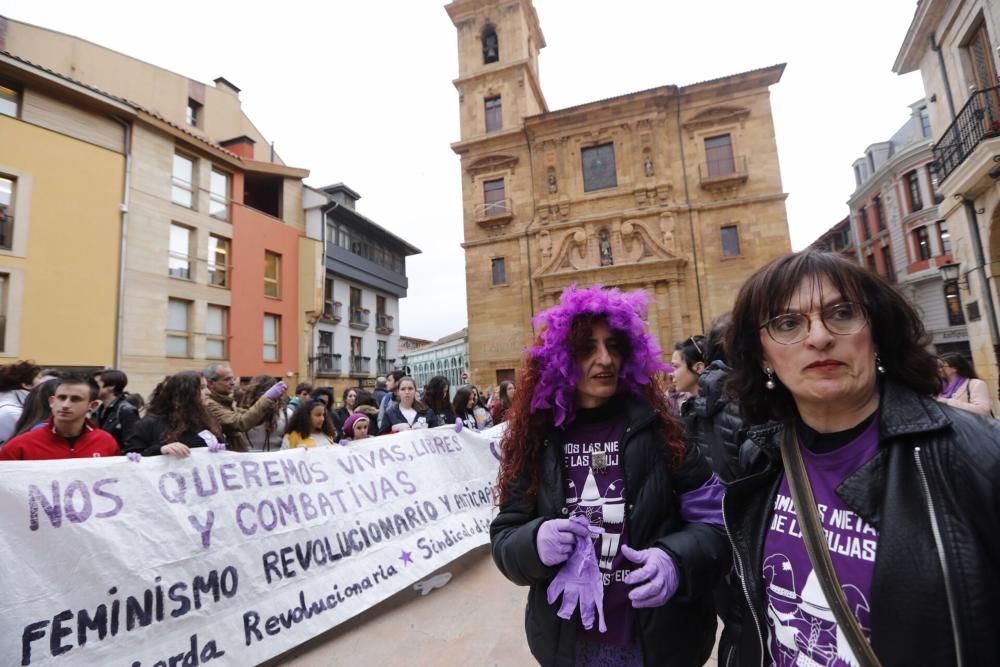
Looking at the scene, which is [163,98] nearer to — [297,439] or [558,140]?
[558,140]

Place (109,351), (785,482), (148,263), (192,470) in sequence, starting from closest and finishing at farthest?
(785,482) < (192,470) < (109,351) < (148,263)

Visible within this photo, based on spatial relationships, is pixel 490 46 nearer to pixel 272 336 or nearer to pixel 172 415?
pixel 272 336

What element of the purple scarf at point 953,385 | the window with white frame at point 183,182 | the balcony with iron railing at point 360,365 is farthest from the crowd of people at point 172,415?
the balcony with iron railing at point 360,365

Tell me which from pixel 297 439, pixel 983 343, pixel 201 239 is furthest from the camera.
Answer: pixel 201 239

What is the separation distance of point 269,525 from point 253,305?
→ 1723cm

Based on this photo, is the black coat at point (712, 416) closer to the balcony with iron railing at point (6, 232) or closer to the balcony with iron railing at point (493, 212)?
the balcony with iron railing at point (6, 232)

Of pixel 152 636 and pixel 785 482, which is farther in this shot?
pixel 152 636

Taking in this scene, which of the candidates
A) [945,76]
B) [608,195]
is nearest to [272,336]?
[608,195]

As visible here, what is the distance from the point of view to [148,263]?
14773mm

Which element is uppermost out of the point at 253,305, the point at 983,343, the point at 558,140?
the point at 558,140

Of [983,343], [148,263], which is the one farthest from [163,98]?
[983,343]

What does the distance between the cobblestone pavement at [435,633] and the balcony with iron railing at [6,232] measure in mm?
15078

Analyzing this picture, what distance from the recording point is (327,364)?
72.1ft

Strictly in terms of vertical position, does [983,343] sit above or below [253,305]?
below
